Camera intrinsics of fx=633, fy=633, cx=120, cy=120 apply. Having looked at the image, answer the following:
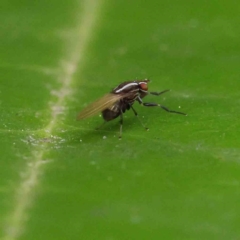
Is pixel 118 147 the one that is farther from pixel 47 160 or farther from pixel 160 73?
pixel 160 73

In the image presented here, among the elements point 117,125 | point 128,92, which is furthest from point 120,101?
point 117,125

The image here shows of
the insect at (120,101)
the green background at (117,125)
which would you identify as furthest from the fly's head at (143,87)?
the green background at (117,125)

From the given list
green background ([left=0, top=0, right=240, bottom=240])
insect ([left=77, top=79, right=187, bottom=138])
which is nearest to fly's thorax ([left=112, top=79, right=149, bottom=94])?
insect ([left=77, top=79, right=187, bottom=138])

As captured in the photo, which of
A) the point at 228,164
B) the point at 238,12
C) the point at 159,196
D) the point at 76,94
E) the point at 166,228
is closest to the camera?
A: the point at 166,228

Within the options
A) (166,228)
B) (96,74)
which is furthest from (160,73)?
(166,228)

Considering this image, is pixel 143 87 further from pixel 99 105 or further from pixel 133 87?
pixel 99 105

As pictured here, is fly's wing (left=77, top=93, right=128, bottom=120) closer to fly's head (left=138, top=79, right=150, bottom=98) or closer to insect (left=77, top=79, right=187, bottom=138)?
insect (left=77, top=79, right=187, bottom=138)

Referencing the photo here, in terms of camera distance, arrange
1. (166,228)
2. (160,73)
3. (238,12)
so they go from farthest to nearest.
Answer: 1. (238,12)
2. (160,73)
3. (166,228)
